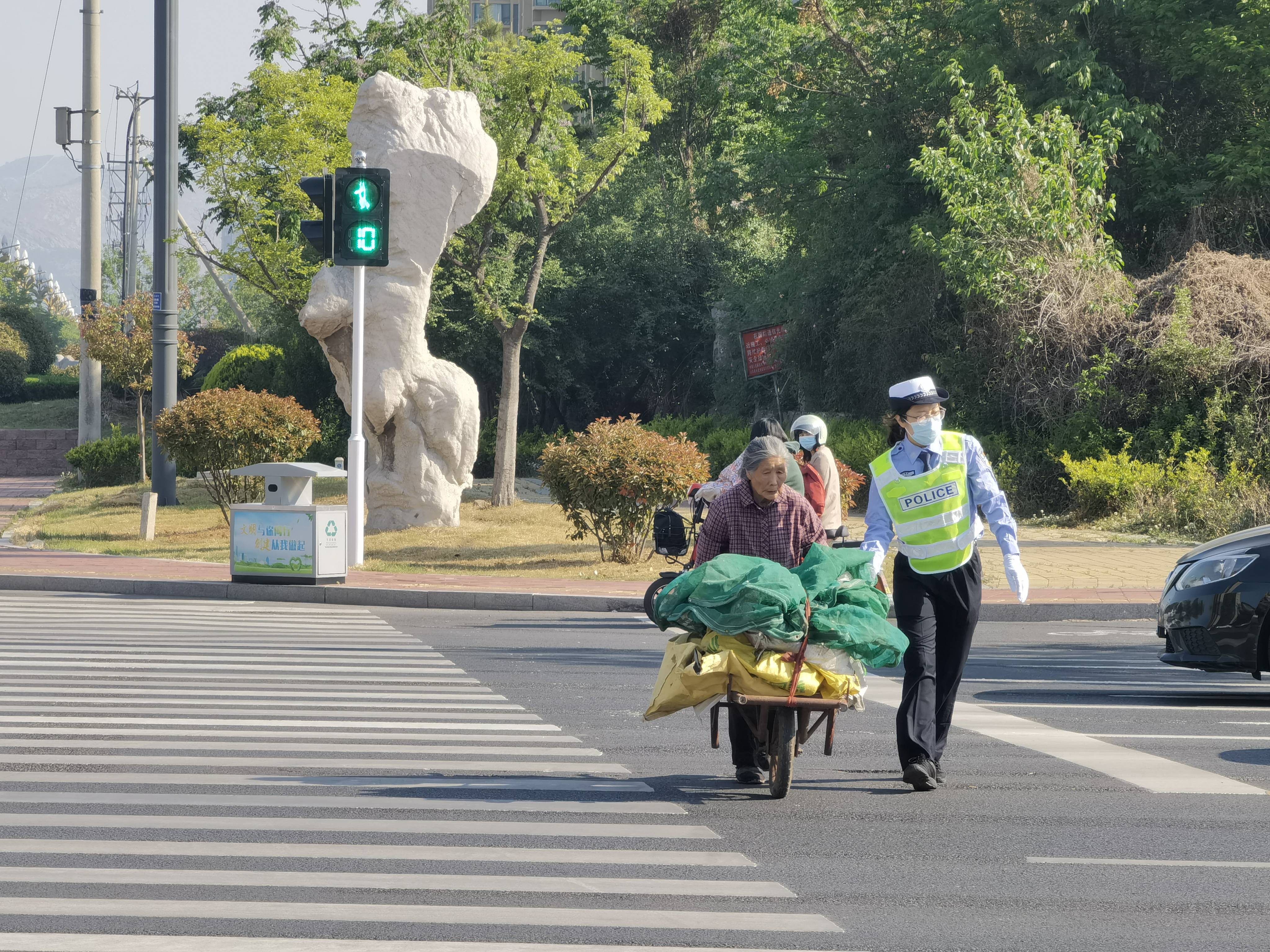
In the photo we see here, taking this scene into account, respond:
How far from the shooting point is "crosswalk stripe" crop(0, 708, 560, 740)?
7961 mm

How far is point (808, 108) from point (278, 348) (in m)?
14.2

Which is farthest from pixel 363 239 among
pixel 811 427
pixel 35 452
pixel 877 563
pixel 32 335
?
pixel 32 335

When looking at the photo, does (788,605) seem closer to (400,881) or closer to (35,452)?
(400,881)

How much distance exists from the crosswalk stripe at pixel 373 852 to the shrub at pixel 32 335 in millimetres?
47602

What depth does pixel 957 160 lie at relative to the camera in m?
23.9

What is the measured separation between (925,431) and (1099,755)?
2.16m

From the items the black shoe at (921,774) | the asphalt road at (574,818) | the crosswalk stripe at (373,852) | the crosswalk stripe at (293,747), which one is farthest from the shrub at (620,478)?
the crosswalk stripe at (373,852)

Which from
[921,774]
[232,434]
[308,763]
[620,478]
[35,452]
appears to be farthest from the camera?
[35,452]

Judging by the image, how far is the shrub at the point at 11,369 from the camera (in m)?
45.6

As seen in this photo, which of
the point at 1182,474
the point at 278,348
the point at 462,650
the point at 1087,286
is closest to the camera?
the point at 462,650

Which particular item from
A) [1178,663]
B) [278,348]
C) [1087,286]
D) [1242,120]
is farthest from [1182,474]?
[278,348]

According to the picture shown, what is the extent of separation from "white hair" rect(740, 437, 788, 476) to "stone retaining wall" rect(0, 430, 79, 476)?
107ft

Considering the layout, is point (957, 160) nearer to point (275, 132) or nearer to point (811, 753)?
point (275, 132)

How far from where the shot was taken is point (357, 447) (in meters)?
16.2
